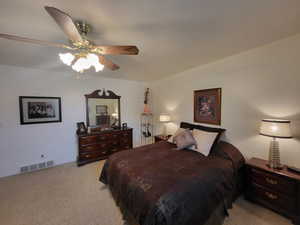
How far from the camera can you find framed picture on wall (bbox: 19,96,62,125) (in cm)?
288

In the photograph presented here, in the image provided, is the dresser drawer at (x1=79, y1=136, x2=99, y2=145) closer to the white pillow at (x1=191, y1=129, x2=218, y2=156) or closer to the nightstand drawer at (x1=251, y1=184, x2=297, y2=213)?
the white pillow at (x1=191, y1=129, x2=218, y2=156)

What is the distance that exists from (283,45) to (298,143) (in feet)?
4.62

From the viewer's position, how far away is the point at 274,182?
1714 millimetres

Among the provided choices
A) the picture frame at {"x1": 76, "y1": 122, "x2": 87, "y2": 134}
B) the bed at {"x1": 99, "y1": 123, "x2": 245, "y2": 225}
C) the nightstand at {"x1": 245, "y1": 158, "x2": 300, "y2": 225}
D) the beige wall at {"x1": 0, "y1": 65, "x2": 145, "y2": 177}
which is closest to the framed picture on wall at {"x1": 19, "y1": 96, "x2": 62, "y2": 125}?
the beige wall at {"x1": 0, "y1": 65, "x2": 145, "y2": 177}

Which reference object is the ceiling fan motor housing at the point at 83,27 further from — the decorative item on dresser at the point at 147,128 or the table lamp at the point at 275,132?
the decorative item on dresser at the point at 147,128

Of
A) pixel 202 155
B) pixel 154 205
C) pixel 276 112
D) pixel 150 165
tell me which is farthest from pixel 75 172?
pixel 276 112

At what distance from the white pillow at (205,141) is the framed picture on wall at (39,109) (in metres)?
3.31

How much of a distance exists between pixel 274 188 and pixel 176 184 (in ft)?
4.64

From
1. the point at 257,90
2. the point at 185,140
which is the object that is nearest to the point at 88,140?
the point at 185,140

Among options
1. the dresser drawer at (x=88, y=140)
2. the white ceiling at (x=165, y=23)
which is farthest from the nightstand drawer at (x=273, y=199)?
the dresser drawer at (x=88, y=140)

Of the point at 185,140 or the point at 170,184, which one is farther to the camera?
the point at 185,140

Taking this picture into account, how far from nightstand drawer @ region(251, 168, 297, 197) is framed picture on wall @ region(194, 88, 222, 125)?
42.1 inches

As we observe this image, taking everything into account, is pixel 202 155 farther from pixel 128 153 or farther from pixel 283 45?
pixel 283 45

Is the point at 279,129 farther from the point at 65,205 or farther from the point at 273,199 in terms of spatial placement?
the point at 65,205
